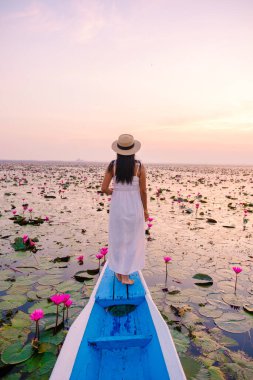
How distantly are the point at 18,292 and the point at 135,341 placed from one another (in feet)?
8.71

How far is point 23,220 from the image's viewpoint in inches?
356

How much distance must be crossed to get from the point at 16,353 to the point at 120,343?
1281 mm

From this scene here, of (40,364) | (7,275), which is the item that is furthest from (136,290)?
(7,275)

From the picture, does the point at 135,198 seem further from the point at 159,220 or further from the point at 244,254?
the point at 159,220

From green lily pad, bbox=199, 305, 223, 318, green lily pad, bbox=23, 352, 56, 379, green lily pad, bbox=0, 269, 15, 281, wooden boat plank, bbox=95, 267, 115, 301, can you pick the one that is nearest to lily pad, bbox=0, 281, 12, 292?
green lily pad, bbox=0, 269, 15, 281

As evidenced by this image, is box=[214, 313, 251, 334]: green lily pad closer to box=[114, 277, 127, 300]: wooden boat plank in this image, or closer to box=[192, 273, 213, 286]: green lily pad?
box=[192, 273, 213, 286]: green lily pad

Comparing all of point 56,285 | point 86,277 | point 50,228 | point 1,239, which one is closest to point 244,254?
point 86,277

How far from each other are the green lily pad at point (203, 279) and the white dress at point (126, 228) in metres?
1.67

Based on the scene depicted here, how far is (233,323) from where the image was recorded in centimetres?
384

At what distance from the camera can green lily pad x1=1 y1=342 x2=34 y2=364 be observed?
117 inches

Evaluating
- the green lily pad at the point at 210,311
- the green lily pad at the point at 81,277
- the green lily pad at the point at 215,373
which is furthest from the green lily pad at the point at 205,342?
the green lily pad at the point at 81,277

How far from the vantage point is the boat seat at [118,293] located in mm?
3321

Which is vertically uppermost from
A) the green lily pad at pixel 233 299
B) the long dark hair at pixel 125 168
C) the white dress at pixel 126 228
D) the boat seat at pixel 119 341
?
the long dark hair at pixel 125 168

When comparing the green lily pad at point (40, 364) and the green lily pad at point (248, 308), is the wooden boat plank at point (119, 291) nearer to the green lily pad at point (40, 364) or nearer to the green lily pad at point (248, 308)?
the green lily pad at point (40, 364)
